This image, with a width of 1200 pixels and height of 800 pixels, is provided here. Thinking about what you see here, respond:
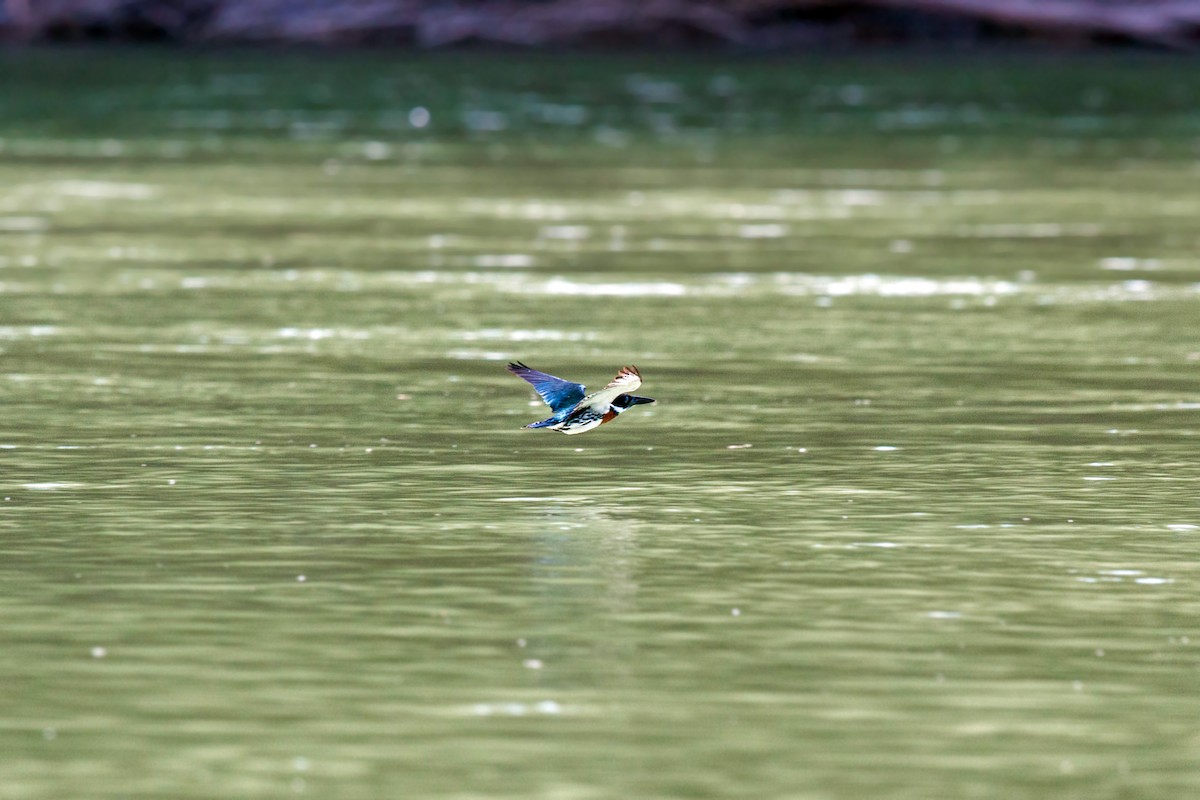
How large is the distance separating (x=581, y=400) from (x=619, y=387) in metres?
0.72

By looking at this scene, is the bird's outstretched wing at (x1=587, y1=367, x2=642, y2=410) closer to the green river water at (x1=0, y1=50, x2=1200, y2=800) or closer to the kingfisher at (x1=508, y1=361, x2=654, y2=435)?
the kingfisher at (x1=508, y1=361, x2=654, y2=435)

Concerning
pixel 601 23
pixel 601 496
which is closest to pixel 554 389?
pixel 601 496

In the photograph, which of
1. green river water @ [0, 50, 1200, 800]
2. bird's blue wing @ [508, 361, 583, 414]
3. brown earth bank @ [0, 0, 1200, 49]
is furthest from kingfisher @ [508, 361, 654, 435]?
brown earth bank @ [0, 0, 1200, 49]

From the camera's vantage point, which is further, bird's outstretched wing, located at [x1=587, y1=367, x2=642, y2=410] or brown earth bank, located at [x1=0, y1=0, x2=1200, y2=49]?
brown earth bank, located at [x1=0, y1=0, x2=1200, y2=49]

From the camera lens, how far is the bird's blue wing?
11.8m

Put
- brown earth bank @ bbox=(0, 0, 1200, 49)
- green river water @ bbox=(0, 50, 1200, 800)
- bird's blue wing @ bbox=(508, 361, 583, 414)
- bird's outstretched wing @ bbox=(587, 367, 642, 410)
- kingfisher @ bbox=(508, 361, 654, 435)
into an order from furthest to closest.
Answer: brown earth bank @ bbox=(0, 0, 1200, 49), bird's blue wing @ bbox=(508, 361, 583, 414), kingfisher @ bbox=(508, 361, 654, 435), bird's outstretched wing @ bbox=(587, 367, 642, 410), green river water @ bbox=(0, 50, 1200, 800)

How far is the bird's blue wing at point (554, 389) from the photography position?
38.8 feet

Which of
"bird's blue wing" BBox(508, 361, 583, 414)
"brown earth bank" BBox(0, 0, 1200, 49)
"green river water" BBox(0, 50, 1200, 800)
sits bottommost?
"brown earth bank" BBox(0, 0, 1200, 49)

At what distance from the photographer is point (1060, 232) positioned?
80.1 feet

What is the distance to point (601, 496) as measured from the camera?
12109 mm

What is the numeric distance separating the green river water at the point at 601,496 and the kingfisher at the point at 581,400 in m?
0.35

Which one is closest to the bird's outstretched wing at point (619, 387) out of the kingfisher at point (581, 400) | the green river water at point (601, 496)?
the kingfisher at point (581, 400)

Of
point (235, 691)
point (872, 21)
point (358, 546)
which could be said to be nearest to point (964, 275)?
point (358, 546)

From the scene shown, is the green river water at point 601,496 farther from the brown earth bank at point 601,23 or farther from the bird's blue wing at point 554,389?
the brown earth bank at point 601,23
